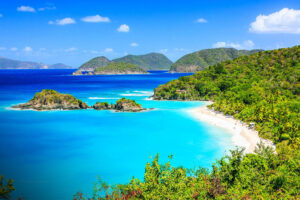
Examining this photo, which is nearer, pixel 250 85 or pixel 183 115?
pixel 183 115

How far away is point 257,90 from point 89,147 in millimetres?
45600

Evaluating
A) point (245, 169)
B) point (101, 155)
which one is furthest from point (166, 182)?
point (101, 155)

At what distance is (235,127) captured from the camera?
4344 cm

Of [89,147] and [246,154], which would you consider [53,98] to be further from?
[246,154]

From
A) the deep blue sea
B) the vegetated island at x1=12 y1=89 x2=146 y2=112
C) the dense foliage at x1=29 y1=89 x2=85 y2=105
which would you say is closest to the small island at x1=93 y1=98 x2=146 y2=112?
the vegetated island at x1=12 y1=89 x2=146 y2=112

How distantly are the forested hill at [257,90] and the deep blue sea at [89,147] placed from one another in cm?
765

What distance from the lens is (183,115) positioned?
57.3 metres

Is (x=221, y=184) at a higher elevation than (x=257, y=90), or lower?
lower

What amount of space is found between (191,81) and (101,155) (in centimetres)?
6037

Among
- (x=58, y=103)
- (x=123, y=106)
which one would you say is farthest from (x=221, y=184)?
(x=58, y=103)

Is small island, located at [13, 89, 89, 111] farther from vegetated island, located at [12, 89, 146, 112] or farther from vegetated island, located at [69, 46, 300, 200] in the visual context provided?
vegetated island, located at [69, 46, 300, 200]

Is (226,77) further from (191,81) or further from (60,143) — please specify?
(60,143)

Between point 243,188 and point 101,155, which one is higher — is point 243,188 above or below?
above

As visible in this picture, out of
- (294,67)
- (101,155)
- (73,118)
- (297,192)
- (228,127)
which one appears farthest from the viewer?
(294,67)
